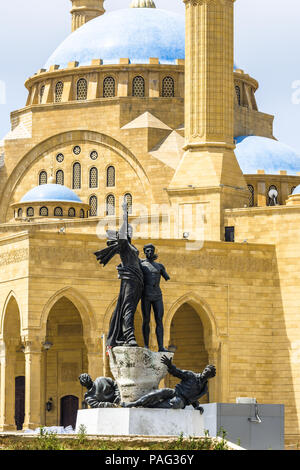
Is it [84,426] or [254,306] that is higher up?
[254,306]

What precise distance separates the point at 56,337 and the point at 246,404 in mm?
13681

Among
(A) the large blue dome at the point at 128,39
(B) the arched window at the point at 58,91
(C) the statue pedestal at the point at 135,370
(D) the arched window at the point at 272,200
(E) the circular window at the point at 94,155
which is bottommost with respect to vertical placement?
(C) the statue pedestal at the point at 135,370

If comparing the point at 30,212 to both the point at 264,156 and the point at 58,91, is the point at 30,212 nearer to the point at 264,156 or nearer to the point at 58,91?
the point at 58,91

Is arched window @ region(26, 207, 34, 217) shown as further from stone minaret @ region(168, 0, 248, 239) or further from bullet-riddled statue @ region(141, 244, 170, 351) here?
bullet-riddled statue @ region(141, 244, 170, 351)

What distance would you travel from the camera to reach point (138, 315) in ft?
169

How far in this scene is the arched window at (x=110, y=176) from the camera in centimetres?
6366

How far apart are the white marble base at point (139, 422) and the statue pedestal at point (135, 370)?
1.84 feet

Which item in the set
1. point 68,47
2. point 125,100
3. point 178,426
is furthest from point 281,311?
point 178,426

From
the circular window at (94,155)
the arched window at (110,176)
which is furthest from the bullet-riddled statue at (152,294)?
the circular window at (94,155)

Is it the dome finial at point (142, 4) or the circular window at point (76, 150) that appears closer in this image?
the circular window at point (76, 150)

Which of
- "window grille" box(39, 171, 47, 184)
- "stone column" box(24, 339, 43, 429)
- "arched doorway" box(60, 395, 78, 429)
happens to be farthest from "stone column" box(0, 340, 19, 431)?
"window grille" box(39, 171, 47, 184)

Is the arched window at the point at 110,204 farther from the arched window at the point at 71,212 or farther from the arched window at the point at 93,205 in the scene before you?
the arched window at the point at 71,212

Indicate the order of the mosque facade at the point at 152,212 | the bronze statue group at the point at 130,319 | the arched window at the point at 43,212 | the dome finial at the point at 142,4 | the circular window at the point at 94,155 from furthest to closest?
the dome finial at the point at 142,4
the circular window at the point at 94,155
the arched window at the point at 43,212
the mosque facade at the point at 152,212
the bronze statue group at the point at 130,319
